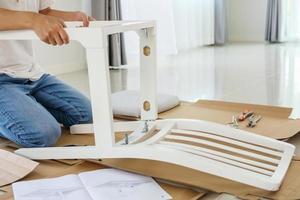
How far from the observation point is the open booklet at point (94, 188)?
1.11 meters

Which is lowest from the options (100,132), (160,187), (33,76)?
(160,187)

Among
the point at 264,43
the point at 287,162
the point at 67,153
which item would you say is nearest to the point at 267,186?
the point at 287,162

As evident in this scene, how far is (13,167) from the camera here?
128 centimetres

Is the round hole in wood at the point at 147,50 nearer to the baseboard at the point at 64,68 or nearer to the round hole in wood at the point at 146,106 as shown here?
the round hole in wood at the point at 146,106

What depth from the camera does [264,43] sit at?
16.0ft

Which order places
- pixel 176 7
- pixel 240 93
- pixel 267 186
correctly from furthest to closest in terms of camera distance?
pixel 176 7, pixel 240 93, pixel 267 186

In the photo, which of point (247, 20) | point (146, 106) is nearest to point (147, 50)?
point (146, 106)

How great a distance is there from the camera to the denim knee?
1416 millimetres

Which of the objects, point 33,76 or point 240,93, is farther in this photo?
point 240,93

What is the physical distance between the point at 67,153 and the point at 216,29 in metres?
3.93

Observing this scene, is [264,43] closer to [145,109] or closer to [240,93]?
[240,93]

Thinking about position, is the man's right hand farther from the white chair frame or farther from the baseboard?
the baseboard

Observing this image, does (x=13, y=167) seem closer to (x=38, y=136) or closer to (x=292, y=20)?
(x=38, y=136)

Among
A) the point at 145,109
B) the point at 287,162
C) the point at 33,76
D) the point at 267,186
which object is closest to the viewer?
the point at 267,186
